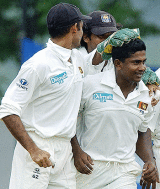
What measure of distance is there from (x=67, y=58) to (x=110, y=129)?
667 millimetres

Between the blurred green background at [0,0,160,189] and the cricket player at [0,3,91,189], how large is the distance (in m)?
2.59

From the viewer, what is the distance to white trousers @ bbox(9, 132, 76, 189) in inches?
142

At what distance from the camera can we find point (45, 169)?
143 inches

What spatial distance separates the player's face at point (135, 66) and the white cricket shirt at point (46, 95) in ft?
1.52

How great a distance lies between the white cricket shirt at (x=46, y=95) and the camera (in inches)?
139

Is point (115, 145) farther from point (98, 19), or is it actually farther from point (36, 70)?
point (98, 19)

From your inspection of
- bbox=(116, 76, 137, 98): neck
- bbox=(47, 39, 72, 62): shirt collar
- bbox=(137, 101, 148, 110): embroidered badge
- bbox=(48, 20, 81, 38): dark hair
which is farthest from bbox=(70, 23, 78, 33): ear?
bbox=(137, 101, 148, 110): embroidered badge

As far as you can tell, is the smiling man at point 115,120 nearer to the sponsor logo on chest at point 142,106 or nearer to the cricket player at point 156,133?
the sponsor logo on chest at point 142,106

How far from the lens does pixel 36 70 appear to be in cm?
356

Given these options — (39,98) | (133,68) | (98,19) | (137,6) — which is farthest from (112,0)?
(39,98)

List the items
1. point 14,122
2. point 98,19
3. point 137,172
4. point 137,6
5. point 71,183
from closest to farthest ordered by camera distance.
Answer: point 14,122 → point 71,183 → point 137,172 → point 98,19 → point 137,6

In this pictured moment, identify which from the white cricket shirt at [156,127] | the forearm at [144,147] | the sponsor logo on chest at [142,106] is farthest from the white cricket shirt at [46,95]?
the white cricket shirt at [156,127]

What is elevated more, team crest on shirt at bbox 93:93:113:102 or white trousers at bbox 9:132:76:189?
team crest on shirt at bbox 93:93:113:102

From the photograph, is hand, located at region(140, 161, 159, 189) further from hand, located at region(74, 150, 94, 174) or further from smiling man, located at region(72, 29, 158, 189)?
hand, located at region(74, 150, 94, 174)
